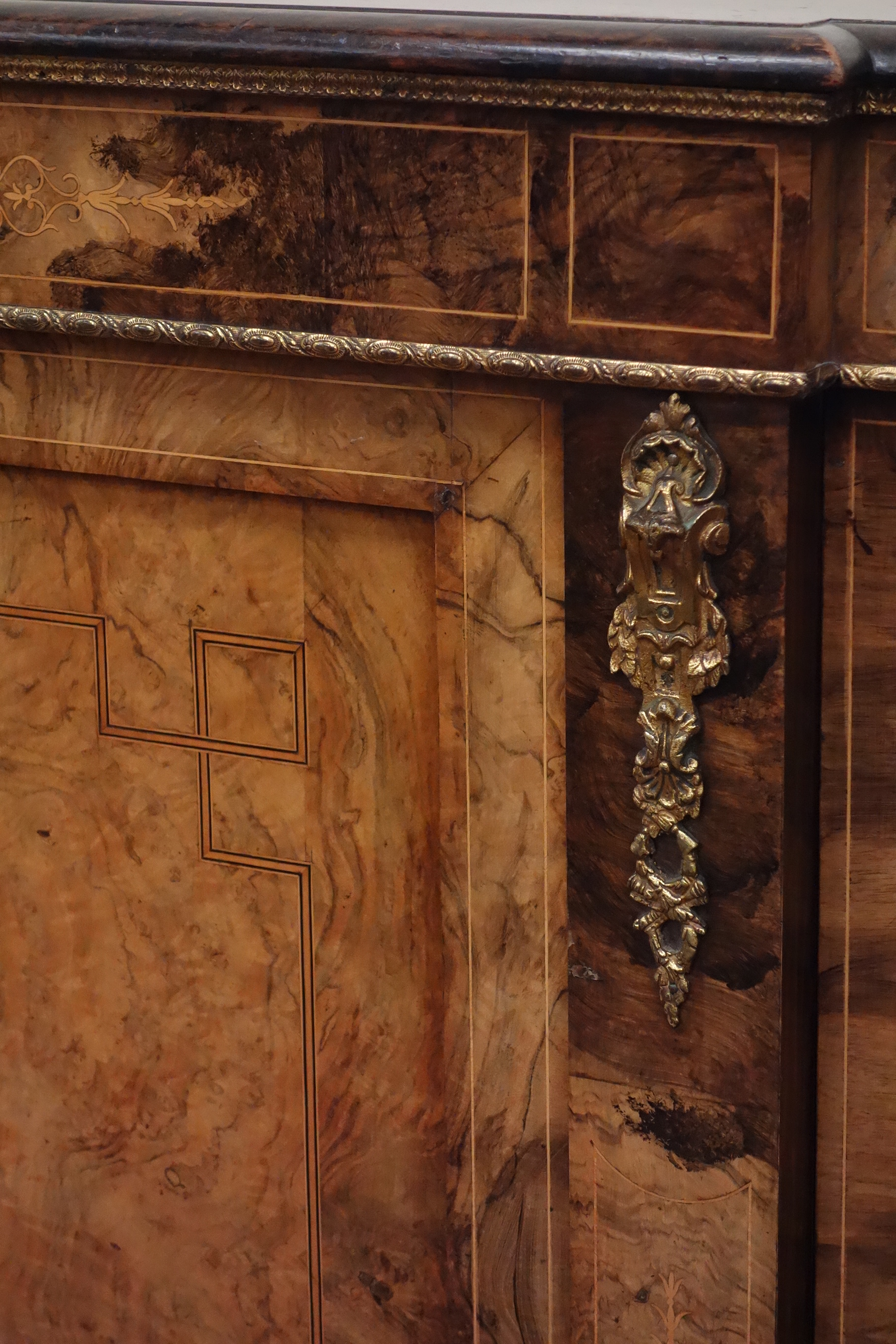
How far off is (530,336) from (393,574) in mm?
188

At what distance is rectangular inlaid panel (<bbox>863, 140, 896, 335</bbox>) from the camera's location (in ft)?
2.85

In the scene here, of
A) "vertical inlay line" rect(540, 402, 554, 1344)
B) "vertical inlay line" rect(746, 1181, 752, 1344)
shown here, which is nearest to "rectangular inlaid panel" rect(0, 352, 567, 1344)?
"vertical inlay line" rect(540, 402, 554, 1344)

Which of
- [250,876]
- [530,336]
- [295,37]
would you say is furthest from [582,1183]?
[295,37]

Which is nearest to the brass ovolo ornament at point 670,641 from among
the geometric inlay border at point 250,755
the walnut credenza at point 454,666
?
the walnut credenza at point 454,666

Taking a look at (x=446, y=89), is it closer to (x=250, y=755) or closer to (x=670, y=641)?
(x=670, y=641)

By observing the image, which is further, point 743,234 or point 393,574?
point 393,574

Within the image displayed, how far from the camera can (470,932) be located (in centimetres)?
109

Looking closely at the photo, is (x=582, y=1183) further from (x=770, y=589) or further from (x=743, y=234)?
(x=743, y=234)

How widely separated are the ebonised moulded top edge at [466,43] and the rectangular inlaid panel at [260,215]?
4 centimetres

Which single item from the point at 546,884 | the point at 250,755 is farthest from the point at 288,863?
the point at 546,884

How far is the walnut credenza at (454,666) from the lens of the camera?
901mm

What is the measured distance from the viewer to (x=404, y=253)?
3.16 ft

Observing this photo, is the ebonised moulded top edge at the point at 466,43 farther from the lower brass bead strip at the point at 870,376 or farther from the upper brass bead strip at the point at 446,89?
the lower brass bead strip at the point at 870,376

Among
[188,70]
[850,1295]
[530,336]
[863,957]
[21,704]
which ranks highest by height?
[188,70]
